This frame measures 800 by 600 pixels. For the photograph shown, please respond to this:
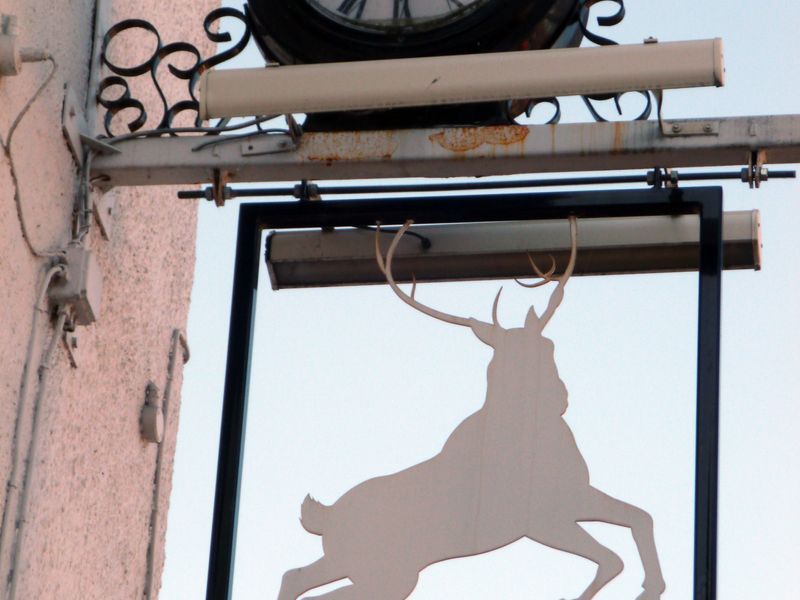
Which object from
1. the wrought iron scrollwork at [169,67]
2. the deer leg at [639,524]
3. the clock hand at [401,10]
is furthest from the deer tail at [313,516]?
the clock hand at [401,10]

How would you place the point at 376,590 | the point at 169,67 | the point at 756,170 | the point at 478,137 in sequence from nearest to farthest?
the point at 376,590 → the point at 756,170 → the point at 478,137 → the point at 169,67

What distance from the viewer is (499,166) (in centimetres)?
442

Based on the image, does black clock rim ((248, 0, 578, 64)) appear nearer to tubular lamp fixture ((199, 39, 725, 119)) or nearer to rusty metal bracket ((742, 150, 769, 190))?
tubular lamp fixture ((199, 39, 725, 119))

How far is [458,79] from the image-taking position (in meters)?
4.30

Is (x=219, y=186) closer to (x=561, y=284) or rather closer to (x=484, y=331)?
(x=484, y=331)

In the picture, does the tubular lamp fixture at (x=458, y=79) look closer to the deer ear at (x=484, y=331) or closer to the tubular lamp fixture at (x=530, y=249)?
the tubular lamp fixture at (x=530, y=249)

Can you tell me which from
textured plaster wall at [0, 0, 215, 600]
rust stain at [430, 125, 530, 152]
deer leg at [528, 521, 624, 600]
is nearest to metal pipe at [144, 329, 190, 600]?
textured plaster wall at [0, 0, 215, 600]

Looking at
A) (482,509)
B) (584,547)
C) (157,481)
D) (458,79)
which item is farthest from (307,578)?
(157,481)

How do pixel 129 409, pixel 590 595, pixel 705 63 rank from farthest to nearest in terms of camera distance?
1. pixel 129 409
2. pixel 705 63
3. pixel 590 595

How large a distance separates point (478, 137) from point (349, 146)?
12.0 inches

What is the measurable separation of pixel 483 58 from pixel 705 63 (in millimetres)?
504

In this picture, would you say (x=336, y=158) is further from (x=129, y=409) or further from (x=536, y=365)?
(x=129, y=409)

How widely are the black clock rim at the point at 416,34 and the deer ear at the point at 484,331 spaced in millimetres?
680

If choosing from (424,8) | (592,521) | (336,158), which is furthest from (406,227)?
(592,521)
